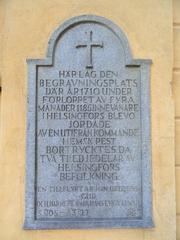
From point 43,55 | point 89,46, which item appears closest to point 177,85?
point 89,46

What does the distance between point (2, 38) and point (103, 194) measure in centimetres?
189

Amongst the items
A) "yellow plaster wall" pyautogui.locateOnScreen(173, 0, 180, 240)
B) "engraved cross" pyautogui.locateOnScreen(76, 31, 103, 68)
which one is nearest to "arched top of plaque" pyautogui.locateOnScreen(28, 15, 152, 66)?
"engraved cross" pyautogui.locateOnScreen(76, 31, 103, 68)

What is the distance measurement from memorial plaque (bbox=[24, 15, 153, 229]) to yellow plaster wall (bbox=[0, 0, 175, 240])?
80mm

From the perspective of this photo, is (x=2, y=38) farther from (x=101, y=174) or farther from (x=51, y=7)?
(x=101, y=174)

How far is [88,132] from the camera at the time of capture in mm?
4539

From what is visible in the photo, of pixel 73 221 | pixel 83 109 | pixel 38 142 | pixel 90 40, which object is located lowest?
pixel 73 221

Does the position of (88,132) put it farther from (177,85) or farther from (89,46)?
(177,85)

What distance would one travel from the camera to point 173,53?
4.68 metres

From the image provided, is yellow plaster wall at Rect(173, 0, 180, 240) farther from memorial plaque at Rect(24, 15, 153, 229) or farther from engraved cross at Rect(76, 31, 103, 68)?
engraved cross at Rect(76, 31, 103, 68)

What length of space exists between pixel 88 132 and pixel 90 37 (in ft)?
3.20

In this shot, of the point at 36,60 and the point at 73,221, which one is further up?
the point at 36,60

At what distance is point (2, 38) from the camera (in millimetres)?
4621

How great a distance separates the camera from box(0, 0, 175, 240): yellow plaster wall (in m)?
4.45

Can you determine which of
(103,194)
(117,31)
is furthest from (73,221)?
(117,31)
